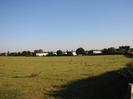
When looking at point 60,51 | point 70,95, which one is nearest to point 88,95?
point 70,95

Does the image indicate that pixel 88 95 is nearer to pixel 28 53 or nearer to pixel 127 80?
pixel 127 80

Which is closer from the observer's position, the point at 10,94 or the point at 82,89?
the point at 10,94

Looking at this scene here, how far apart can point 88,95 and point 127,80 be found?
1967 mm

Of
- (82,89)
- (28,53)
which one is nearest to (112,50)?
(28,53)

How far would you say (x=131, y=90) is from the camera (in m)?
6.22

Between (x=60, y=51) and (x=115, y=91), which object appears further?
(x=60, y=51)

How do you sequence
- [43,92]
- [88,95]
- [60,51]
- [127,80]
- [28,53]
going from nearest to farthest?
[127,80], [88,95], [43,92], [60,51], [28,53]

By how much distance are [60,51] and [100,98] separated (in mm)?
141334

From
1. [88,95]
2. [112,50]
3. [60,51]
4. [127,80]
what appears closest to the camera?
[127,80]

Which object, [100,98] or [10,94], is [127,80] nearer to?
[100,98]

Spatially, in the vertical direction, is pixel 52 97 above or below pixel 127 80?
below

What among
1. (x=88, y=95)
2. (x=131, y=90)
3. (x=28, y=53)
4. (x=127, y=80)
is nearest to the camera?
(x=131, y=90)

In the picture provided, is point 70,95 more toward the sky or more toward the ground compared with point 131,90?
more toward the ground

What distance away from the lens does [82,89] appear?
13.3 meters
